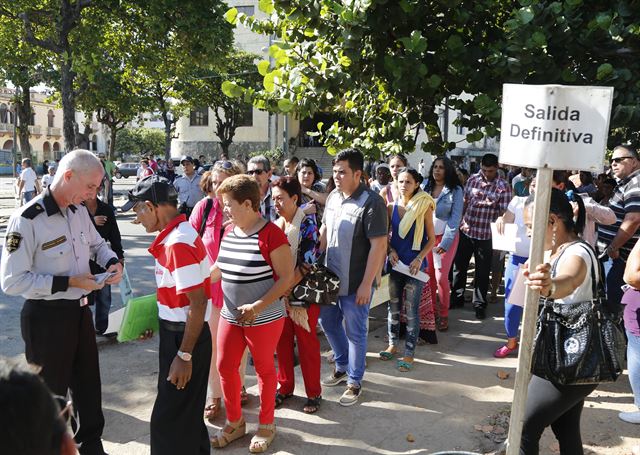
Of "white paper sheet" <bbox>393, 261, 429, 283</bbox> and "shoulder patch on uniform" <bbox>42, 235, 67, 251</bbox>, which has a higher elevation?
"shoulder patch on uniform" <bbox>42, 235, 67, 251</bbox>

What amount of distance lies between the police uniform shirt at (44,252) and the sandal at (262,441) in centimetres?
147

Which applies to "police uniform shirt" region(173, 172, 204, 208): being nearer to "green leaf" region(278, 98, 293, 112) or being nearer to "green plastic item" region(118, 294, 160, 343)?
"green leaf" region(278, 98, 293, 112)

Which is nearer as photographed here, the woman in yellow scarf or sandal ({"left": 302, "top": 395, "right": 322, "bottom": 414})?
sandal ({"left": 302, "top": 395, "right": 322, "bottom": 414})

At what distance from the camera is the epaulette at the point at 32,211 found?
298 centimetres

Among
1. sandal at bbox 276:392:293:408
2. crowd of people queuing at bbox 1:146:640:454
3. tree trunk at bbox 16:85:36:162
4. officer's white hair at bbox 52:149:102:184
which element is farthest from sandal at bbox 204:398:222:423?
tree trunk at bbox 16:85:36:162

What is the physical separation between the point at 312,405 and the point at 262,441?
26.3 inches

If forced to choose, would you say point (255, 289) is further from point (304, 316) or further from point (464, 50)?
point (464, 50)

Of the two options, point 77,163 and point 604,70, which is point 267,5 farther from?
point 604,70

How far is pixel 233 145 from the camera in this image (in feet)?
133

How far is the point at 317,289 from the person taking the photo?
4.12m

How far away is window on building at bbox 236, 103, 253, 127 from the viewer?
120 feet

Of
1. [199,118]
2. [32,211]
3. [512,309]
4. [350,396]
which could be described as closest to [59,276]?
[32,211]

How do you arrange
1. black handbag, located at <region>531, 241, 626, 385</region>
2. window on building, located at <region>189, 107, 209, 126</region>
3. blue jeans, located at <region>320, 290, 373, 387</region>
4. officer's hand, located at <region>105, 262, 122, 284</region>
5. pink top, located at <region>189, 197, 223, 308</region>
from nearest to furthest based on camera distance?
black handbag, located at <region>531, 241, 626, 385</region>, officer's hand, located at <region>105, 262, 122, 284</region>, pink top, located at <region>189, 197, 223, 308</region>, blue jeans, located at <region>320, 290, 373, 387</region>, window on building, located at <region>189, 107, 209, 126</region>

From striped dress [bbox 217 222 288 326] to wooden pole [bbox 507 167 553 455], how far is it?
155 centimetres
